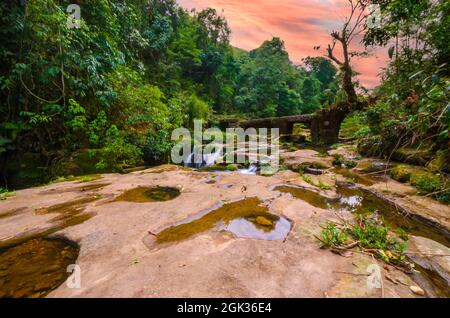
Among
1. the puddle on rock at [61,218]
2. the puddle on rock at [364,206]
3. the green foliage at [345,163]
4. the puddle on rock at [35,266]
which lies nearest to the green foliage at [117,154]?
the puddle on rock at [61,218]

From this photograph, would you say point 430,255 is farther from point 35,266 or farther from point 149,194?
point 149,194

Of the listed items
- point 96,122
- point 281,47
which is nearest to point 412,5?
point 96,122

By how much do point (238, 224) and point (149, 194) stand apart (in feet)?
7.54


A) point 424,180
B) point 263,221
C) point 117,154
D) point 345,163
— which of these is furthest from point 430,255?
point 117,154

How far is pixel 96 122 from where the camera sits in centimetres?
685

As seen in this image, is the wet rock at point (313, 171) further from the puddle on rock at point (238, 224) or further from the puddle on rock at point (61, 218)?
the puddle on rock at point (61, 218)

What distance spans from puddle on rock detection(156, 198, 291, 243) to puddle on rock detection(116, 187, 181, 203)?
129cm

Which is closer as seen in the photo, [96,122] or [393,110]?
[393,110]

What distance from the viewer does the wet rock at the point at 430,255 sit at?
205cm

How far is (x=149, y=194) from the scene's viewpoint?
14.3ft

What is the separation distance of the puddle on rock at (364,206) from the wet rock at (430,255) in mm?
231
